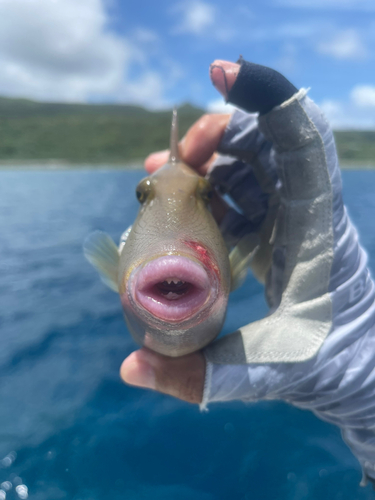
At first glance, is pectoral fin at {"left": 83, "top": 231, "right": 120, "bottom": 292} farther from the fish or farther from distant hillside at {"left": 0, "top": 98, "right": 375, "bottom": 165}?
distant hillside at {"left": 0, "top": 98, "right": 375, "bottom": 165}

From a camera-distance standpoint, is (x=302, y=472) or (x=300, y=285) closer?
(x=300, y=285)

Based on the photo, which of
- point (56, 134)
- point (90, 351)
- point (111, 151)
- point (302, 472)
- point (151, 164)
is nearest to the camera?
point (302, 472)

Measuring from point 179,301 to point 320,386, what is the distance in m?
0.73

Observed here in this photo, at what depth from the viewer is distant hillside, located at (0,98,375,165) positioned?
62.9 m

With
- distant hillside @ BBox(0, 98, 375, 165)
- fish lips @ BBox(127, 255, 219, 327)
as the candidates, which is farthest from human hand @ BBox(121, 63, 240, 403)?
distant hillside @ BBox(0, 98, 375, 165)

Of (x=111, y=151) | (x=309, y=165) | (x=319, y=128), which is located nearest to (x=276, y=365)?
(x=309, y=165)

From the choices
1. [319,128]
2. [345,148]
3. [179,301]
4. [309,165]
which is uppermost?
[319,128]

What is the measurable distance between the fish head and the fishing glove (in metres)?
0.20

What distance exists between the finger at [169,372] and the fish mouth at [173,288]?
0.34 metres

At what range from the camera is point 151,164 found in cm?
214

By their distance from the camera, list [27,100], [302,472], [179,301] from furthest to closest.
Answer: [27,100]
[302,472]
[179,301]

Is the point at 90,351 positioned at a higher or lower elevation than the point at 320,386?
lower

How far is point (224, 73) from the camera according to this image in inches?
47.4

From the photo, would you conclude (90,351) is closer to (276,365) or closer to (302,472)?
(302,472)
